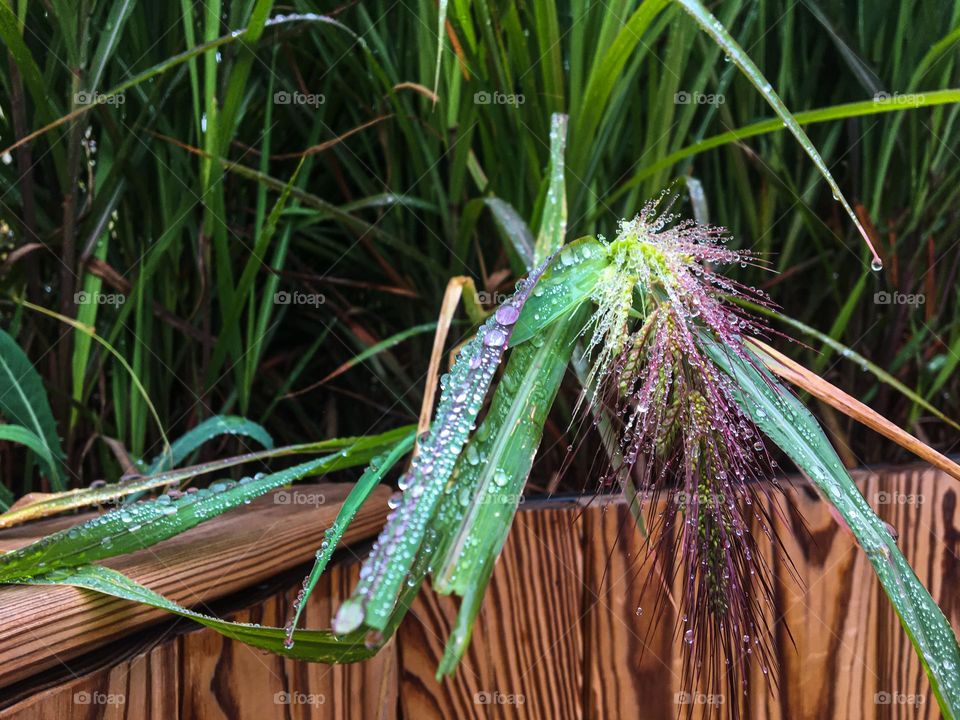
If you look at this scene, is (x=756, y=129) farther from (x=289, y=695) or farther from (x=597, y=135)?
(x=289, y=695)

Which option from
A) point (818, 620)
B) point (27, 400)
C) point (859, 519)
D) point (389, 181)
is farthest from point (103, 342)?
point (818, 620)

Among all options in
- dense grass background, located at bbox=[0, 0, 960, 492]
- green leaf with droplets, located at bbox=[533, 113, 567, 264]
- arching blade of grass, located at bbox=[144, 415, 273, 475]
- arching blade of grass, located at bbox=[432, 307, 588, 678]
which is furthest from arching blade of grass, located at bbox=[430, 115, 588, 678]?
arching blade of grass, located at bbox=[144, 415, 273, 475]

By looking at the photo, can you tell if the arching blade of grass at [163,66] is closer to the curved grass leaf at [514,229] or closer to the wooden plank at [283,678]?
the curved grass leaf at [514,229]

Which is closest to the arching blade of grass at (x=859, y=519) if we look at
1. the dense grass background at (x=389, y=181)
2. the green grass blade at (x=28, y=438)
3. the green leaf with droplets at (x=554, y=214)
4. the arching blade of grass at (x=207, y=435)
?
the green leaf with droplets at (x=554, y=214)

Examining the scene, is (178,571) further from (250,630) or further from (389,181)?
(389,181)

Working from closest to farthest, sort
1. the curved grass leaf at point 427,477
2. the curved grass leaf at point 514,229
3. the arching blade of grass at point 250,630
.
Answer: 1. the curved grass leaf at point 427,477
2. the arching blade of grass at point 250,630
3. the curved grass leaf at point 514,229

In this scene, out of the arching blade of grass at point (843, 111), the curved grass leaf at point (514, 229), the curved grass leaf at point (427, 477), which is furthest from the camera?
the curved grass leaf at point (514, 229)
